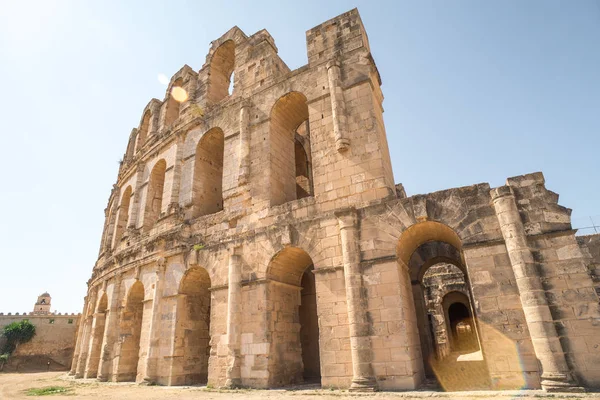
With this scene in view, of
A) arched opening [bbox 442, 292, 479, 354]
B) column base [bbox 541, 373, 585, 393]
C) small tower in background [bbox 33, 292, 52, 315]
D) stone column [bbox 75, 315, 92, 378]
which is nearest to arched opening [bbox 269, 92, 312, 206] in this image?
column base [bbox 541, 373, 585, 393]

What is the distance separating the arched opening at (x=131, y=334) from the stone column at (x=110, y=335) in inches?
22.5

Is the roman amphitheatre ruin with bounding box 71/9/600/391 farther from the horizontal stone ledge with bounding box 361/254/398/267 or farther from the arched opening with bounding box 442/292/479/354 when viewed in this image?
the arched opening with bounding box 442/292/479/354

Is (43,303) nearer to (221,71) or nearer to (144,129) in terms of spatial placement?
(144,129)

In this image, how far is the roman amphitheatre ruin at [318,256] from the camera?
22.7ft

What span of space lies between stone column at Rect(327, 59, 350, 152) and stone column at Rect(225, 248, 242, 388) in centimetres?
443

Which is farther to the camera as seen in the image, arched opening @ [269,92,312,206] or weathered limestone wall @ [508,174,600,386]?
arched opening @ [269,92,312,206]

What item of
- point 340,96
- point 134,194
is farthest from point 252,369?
point 134,194

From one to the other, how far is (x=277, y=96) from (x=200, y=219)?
503 cm

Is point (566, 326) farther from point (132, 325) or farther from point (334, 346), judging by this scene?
point (132, 325)

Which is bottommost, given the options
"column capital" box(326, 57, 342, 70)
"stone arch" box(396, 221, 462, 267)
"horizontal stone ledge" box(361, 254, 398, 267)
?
"horizontal stone ledge" box(361, 254, 398, 267)

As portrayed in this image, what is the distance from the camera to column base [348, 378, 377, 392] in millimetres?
7324

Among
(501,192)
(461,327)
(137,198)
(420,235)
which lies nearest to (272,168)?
(420,235)

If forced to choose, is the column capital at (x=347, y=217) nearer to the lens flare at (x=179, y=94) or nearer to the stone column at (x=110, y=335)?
the stone column at (x=110, y=335)

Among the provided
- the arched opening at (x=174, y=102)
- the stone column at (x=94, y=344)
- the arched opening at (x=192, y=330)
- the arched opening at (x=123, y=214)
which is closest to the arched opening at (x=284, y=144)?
the arched opening at (x=192, y=330)
